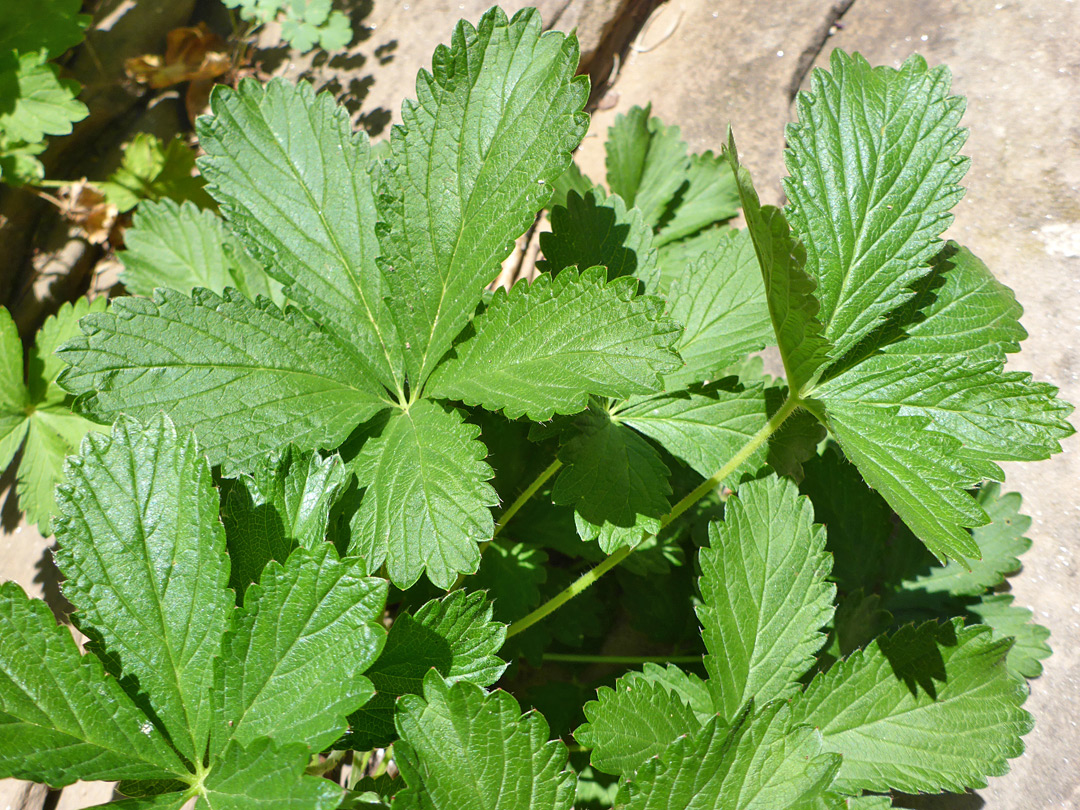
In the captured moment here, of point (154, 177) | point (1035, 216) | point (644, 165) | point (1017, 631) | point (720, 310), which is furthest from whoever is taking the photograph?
point (154, 177)

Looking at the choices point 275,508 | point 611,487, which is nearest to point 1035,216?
point 611,487

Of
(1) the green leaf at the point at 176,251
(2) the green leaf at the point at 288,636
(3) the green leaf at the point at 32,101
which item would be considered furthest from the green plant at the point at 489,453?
(3) the green leaf at the point at 32,101

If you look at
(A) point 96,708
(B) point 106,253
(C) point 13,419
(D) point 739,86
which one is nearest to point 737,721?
(A) point 96,708

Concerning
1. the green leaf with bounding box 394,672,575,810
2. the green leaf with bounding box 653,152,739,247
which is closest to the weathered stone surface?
the green leaf with bounding box 653,152,739,247

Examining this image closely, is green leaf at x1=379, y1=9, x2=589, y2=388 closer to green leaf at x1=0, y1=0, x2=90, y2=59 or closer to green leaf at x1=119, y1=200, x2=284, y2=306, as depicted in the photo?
green leaf at x1=119, y1=200, x2=284, y2=306

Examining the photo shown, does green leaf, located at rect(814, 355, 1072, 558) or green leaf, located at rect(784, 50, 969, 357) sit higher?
green leaf, located at rect(784, 50, 969, 357)

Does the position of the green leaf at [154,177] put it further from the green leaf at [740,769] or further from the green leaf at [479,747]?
the green leaf at [740,769]

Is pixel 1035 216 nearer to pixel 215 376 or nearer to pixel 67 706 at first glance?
pixel 215 376
